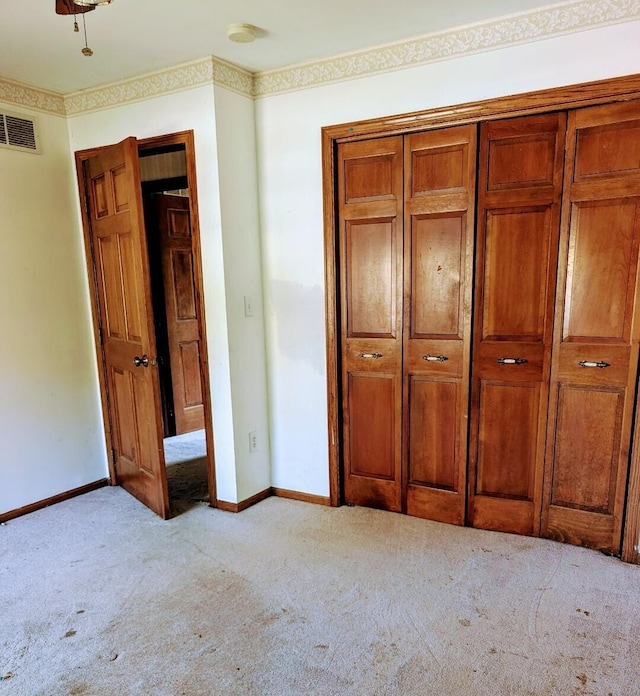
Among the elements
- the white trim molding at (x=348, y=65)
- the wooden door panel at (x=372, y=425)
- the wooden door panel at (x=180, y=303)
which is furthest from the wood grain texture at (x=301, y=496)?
the white trim molding at (x=348, y=65)

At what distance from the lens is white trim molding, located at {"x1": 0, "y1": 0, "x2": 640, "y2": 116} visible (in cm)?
206

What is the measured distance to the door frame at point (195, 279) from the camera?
2.64m

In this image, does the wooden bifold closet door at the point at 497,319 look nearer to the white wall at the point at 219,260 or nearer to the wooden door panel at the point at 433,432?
the wooden door panel at the point at 433,432

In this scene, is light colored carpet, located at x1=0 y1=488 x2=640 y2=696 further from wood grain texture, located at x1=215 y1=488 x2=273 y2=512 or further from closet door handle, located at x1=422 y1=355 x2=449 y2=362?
closet door handle, located at x1=422 y1=355 x2=449 y2=362

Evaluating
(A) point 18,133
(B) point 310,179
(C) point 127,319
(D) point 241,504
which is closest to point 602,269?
(B) point 310,179

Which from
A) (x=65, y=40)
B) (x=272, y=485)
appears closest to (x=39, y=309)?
(x=65, y=40)

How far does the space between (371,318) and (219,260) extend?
0.90m

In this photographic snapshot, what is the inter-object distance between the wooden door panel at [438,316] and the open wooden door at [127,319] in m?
1.40

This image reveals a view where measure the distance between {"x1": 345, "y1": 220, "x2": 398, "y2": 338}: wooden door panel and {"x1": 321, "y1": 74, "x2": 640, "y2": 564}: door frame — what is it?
0.30ft

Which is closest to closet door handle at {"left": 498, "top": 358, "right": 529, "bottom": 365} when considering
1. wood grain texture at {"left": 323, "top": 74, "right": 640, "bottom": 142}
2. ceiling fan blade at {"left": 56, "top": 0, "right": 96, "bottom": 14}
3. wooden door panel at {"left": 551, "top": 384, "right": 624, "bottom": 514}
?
wooden door panel at {"left": 551, "top": 384, "right": 624, "bottom": 514}

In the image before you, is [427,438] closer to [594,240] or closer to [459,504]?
[459,504]

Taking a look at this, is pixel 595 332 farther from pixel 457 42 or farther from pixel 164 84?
pixel 164 84

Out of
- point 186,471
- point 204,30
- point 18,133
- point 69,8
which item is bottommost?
point 186,471

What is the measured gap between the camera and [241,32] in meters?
2.15
